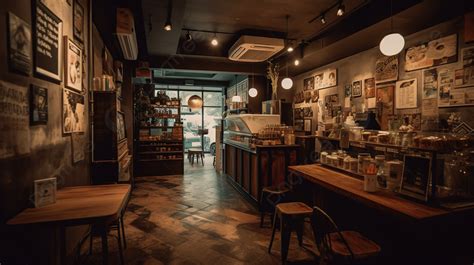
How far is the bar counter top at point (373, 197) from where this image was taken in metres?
1.71

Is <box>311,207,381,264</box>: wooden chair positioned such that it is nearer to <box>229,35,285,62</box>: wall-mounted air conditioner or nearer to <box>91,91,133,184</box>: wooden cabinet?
<box>91,91,133,184</box>: wooden cabinet

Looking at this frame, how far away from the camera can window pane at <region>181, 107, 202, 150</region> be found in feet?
41.1

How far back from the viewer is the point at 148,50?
600 centimetres

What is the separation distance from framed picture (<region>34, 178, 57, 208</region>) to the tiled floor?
1367mm

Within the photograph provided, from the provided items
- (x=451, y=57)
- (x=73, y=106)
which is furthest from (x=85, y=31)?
(x=451, y=57)

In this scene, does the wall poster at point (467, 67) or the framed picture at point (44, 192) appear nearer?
the framed picture at point (44, 192)

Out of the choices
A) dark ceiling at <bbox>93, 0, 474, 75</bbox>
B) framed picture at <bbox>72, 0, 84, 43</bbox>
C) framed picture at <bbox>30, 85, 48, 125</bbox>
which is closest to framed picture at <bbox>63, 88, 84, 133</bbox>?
framed picture at <bbox>30, 85, 48, 125</bbox>

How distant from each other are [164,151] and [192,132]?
5.24 meters

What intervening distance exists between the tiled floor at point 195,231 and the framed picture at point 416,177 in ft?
4.58

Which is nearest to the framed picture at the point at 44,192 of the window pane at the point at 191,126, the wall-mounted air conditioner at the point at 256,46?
the wall-mounted air conditioner at the point at 256,46

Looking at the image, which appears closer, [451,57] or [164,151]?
[451,57]

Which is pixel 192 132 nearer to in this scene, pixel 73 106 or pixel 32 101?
pixel 73 106

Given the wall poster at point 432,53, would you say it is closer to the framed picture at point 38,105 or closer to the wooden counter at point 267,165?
the wooden counter at point 267,165

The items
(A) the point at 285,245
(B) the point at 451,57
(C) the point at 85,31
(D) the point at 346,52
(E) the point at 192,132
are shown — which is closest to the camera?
(A) the point at 285,245
